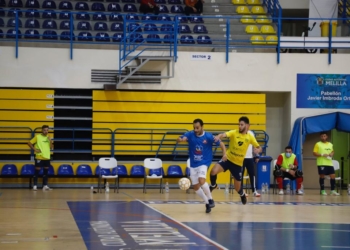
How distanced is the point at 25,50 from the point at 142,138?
4.85 meters

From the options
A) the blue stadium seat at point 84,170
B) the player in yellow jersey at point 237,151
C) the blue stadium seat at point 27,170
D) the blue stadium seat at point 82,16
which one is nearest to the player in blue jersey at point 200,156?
the player in yellow jersey at point 237,151

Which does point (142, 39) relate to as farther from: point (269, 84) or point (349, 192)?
point (349, 192)

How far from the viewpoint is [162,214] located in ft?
45.9

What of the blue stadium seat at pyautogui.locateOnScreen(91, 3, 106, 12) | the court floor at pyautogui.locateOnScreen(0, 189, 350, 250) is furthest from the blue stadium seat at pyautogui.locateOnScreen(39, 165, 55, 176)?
the blue stadium seat at pyautogui.locateOnScreen(91, 3, 106, 12)

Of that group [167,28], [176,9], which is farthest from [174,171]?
[176,9]

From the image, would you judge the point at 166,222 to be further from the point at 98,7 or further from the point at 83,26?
the point at 98,7

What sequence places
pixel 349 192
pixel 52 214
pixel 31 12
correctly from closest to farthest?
pixel 52 214 → pixel 349 192 → pixel 31 12

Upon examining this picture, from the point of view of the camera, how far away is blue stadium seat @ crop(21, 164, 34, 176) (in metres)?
22.2

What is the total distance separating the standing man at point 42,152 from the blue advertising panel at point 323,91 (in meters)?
8.67

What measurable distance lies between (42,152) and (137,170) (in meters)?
3.28

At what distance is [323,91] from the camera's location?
24.1 m

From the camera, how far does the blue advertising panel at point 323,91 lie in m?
24.0

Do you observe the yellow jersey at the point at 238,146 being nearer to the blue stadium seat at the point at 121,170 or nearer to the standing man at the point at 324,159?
the standing man at the point at 324,159

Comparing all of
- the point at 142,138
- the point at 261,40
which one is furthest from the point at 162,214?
the point at 261,40
